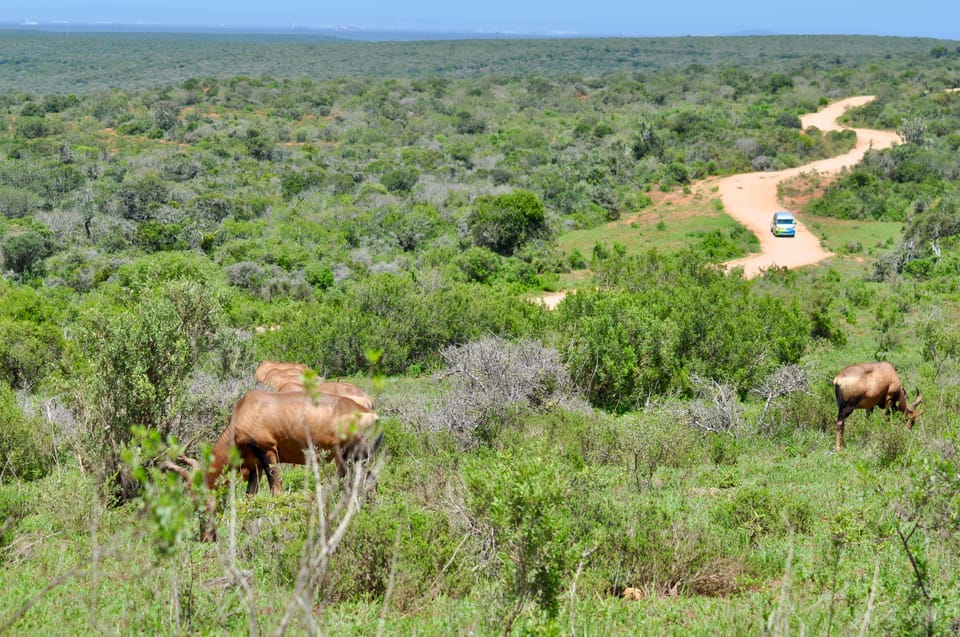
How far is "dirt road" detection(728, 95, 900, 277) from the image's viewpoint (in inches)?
1202

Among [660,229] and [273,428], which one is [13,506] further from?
[660,229]

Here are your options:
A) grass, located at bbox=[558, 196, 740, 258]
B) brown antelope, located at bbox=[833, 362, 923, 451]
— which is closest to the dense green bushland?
brown antelope, located at bbox=[833, 362, 923, 451]

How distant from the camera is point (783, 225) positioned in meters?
33.4

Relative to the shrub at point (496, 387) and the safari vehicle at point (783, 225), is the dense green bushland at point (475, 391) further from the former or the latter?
the safari vehicle at point (783, 225)

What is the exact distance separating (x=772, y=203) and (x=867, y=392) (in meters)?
27.2

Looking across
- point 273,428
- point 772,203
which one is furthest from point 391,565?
point 772,203

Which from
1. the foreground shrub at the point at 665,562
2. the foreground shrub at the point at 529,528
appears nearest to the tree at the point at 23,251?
the foreground shrub at the point at 665,562

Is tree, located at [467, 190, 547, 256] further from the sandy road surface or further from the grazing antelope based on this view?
the grazing antelope

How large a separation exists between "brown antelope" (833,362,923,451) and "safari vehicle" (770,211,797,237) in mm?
21058

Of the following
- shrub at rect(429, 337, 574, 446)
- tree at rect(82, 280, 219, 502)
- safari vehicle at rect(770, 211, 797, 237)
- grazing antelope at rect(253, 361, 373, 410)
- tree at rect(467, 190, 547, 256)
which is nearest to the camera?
tree at rect(82, 280, 219, 502)

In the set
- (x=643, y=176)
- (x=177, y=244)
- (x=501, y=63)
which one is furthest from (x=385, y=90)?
(x=501, y=63)

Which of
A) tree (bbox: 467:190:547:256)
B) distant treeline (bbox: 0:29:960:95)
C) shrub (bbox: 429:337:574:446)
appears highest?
distant treeline (bbox: 0:29:960:95)

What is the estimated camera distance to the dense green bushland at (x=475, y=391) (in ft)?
21.0

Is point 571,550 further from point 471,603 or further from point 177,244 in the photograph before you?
point 177,244
